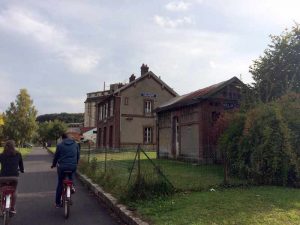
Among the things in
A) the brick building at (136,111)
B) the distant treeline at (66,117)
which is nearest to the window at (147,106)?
the brick building at (136,111)

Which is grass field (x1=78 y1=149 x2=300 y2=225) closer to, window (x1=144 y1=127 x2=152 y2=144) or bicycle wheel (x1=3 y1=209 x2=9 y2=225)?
bicycle wheel (x1=3 y1=209 x2=9 y2=225)

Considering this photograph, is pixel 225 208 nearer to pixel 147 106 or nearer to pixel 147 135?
pixel 147 135

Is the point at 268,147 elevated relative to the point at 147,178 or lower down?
elevated

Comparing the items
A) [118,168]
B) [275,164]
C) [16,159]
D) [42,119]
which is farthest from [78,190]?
[42,119]

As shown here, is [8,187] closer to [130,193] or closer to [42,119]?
[130,193]

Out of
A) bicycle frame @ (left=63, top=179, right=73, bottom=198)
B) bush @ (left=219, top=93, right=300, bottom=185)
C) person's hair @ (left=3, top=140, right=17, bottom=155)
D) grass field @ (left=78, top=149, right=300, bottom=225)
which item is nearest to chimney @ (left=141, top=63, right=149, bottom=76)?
bush @ (left=219, top=93, right=300, bottom=185)

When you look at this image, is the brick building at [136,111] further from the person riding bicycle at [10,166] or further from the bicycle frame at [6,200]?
the bicycle frame at [6,200]

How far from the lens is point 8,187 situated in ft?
23.1

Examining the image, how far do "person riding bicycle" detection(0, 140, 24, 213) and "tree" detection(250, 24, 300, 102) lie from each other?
14.4 metres

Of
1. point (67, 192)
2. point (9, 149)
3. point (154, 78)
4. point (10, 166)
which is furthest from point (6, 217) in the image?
point (154, 78)

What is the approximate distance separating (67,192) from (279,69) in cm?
1546

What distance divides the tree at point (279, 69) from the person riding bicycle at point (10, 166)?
1437 centimetres

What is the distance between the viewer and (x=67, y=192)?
800 centimetres

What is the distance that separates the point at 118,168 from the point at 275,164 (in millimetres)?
4989
